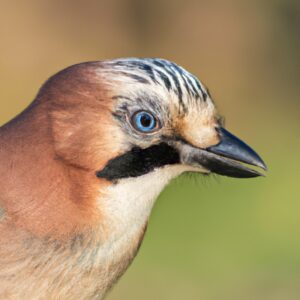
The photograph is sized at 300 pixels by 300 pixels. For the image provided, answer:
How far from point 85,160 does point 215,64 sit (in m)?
5.86

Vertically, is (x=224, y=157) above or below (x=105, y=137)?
below

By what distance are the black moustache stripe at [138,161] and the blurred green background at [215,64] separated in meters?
Answer: 3.64

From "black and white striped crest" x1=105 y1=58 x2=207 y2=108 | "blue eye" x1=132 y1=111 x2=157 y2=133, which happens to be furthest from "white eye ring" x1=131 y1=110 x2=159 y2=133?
"black and white striped crest" x1=105 y1=58 x2=207 y2=108

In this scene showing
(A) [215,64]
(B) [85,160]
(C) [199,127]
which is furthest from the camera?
(A) [215,64]

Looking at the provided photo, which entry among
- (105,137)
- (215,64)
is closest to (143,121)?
(105,137)

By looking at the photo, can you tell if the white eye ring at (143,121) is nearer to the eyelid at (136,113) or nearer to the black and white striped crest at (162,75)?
the eyelid at (136,113)

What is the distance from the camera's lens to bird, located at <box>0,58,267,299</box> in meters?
3.32

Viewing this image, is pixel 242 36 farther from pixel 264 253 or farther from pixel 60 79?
pixel 60 79

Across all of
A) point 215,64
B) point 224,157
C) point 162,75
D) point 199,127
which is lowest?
point 215,64

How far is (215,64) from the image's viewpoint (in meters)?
9.06

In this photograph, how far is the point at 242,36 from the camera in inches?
356

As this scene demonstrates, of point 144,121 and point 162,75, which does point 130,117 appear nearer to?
point 144,121

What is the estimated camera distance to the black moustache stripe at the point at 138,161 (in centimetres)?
335

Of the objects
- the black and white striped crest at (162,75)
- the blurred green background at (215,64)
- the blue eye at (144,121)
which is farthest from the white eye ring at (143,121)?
the blurred green background at (215,64)
